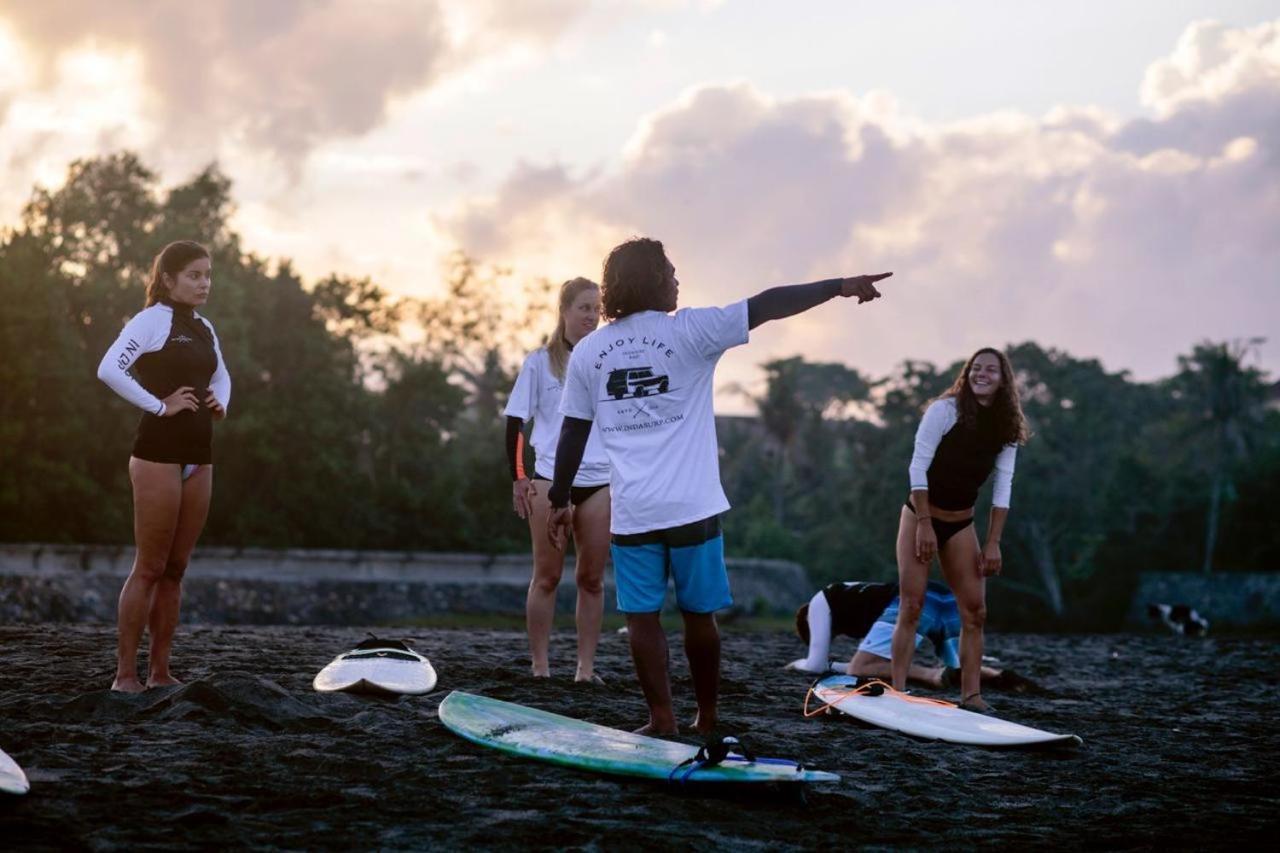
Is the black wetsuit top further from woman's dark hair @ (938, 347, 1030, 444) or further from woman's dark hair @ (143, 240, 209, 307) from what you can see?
woman's dark hair @ (143, 240, 209, 307)

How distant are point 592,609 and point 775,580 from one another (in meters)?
29.6

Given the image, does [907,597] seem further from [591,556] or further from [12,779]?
[12,779]

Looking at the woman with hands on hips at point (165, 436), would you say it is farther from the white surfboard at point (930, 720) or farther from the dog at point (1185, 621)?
the dog at point (1185, 621)

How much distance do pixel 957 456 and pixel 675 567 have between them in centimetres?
267

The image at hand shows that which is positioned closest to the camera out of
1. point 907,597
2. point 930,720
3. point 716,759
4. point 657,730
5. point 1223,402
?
point 716,759

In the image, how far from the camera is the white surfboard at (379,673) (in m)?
6.79

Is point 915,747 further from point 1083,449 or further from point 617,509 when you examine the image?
point 1083,449

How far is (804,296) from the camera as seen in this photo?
5.34 metres

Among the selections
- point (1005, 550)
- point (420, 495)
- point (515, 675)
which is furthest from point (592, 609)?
point (1005, 550)

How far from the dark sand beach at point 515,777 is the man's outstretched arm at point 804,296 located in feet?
6.01

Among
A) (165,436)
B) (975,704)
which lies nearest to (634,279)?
(165,436)

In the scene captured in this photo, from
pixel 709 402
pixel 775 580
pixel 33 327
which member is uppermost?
pixel 33 327

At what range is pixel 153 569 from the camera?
6422mm

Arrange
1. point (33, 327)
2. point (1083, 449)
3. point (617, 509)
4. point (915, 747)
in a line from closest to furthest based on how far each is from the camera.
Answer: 1. point (617, 509)
2. point (915, 747)
3. point (33, 327)
4. point (1083, 449)
